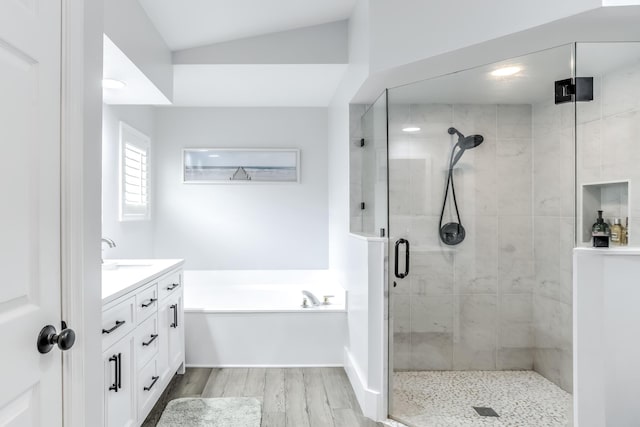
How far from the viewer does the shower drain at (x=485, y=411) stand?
223 cm

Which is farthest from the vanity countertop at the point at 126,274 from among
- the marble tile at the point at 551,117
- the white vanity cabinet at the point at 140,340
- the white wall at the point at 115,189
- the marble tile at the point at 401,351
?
the marble tile at the point at 551,117

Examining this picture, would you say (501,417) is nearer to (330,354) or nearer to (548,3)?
(330,354)

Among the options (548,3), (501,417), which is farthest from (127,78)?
(501,417)

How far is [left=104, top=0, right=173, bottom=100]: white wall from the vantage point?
6.61 feet

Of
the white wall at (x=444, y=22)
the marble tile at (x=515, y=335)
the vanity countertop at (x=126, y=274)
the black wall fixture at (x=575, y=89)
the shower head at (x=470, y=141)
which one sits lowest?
the marble tile at (x=515, y=335)

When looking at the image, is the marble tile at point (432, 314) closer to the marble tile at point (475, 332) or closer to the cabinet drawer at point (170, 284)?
the marble tile at point (475, 332)

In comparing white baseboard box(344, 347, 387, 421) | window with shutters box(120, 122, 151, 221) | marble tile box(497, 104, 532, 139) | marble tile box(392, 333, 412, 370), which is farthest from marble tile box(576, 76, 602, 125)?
window with shutters box(120, 122, 151, 221)

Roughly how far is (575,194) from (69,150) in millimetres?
1981

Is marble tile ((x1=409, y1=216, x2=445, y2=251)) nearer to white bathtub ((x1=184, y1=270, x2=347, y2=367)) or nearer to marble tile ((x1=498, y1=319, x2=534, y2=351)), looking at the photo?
marble tile ((x1=498, y1=319, x2=534, y2=351))

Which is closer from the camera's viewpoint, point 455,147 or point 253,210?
point 455,147

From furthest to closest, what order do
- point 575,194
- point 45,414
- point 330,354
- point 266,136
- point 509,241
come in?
point 266,136, point 330,354, point 509,241, point 575,194, point 45,414

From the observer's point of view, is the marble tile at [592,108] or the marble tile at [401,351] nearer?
the marble tile at [592,108]

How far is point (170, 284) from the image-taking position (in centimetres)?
276

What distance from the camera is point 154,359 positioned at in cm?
240
